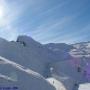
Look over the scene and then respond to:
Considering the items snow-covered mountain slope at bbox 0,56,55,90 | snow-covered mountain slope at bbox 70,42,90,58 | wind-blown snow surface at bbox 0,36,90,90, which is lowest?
snow-covered mountain slope at bbox 0,56,55,90

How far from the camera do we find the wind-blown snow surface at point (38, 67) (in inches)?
933

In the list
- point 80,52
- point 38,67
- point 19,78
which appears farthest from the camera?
point 80,52

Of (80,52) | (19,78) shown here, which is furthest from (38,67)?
(19,78)

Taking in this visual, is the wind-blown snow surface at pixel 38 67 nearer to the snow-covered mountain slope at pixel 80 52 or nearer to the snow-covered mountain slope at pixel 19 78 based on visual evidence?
the snow-covered mountain slope at pixel 19 78

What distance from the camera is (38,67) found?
64062 mm

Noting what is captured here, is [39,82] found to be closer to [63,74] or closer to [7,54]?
[7,54]

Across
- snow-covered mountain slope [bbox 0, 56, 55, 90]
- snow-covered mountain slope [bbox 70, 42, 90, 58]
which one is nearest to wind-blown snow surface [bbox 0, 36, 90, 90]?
snow-covered mountain slope [bbox 0, 56, 55, 90]

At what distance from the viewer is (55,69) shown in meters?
74.2

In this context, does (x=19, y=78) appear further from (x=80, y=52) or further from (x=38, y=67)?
(x=80, y=52)

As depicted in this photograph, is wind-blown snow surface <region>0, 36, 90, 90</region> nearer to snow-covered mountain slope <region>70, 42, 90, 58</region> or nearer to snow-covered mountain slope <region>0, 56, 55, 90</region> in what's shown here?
snow-covered mountain slope <region>0, 56, 55, 90</region>

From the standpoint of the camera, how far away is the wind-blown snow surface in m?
23.7

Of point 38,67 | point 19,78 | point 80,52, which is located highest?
point 80,52

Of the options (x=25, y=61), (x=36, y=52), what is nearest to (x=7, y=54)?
(x=25, y=61)

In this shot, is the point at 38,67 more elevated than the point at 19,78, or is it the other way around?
the point at 38,67
